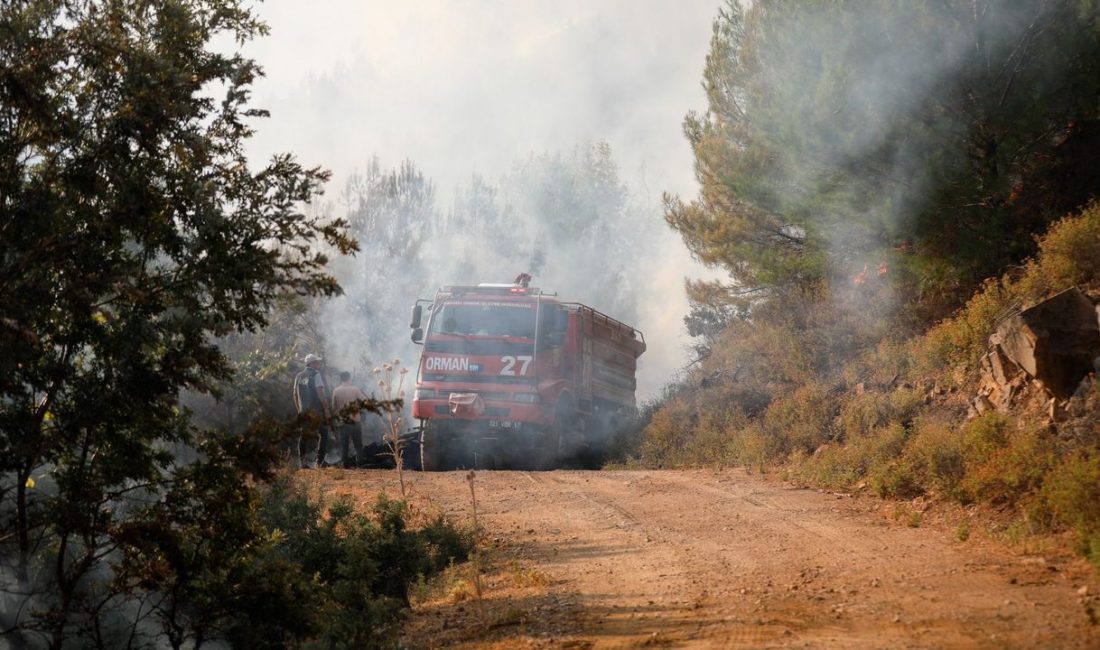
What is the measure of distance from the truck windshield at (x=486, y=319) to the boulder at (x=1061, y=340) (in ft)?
28.8

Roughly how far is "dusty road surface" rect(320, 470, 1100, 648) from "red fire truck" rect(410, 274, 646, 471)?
17.5 ft

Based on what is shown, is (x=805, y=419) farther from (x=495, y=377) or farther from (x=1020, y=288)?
(x=495, y=377)

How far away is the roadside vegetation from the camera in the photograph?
35.4 feet

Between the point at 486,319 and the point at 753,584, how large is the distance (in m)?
10.8

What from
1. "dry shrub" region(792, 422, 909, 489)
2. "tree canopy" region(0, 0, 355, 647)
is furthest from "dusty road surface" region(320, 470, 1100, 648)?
"tree canopy" region(0, 0, 355, 647)

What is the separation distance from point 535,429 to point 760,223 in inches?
217

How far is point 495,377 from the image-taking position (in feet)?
54.5

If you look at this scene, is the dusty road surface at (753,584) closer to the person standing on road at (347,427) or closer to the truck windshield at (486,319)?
the person standing on road at (347,427)

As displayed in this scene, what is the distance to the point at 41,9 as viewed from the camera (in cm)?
516

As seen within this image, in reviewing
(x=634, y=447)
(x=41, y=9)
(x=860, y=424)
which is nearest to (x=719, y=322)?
→ (x=634, y=447)

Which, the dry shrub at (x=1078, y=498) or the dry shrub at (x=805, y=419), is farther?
the dry shrub at (x=805, y=419)

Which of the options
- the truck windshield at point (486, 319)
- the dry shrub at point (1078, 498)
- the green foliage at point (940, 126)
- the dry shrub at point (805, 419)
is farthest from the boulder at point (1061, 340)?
the truck windshield at point (486, 319)

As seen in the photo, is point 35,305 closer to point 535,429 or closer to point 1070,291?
point 1070,291

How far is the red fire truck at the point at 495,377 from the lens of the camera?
54.2ft
